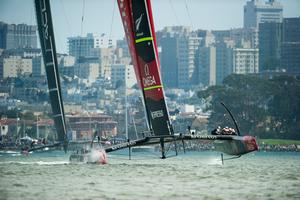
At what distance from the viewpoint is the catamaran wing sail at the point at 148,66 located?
51406 millimetres

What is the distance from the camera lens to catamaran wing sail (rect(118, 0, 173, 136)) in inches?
2024

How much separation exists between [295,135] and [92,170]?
87.7m

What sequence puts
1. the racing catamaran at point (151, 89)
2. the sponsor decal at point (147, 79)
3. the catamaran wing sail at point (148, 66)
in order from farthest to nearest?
1. the sponsor decal at point (147, 79)
2. the catamaran wing sail at point (148, 66)
3. the racing catamaran at point (151, 89)

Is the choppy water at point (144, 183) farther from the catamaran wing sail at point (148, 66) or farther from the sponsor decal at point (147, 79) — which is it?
the sponsor decal at point (147, 79)

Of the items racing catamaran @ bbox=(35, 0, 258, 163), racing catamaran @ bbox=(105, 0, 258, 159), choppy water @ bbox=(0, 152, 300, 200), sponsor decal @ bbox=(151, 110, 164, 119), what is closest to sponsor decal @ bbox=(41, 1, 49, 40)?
choppy water @ bbox=(0, 152, 300, 200)

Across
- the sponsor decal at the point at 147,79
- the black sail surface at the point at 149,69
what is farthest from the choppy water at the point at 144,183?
the sponsor decal at the point at 147,79

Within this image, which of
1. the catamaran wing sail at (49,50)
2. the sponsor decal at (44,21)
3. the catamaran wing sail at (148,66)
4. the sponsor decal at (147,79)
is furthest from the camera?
the sponsor decal at (44,21)

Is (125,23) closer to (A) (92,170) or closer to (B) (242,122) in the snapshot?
(A) (92,170)

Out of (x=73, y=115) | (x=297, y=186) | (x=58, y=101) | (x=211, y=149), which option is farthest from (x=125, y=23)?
(x=73, y=115)

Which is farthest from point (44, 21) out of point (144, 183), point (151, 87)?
point (144, 183)

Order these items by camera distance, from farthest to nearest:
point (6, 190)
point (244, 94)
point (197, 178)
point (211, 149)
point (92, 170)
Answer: point (244, 94) < point (211, 149) < point (92, 170) < point (197, 178) < point (6, 190)

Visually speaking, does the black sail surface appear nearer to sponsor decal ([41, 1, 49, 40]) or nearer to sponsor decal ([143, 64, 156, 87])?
sponsor decal ([143, 64, 156, 87])

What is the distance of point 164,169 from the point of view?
5284 centimetres

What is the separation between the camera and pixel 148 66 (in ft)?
170
